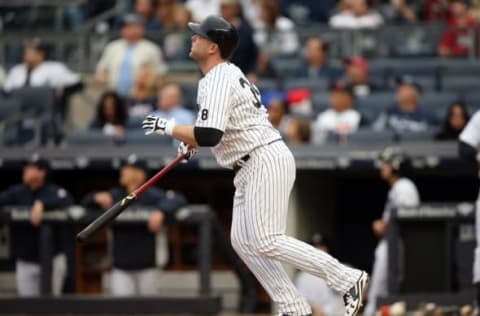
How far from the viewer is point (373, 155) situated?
41.6ft

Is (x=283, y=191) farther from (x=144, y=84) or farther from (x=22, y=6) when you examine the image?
(x=22, y=6)

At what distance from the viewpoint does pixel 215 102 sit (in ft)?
25.7

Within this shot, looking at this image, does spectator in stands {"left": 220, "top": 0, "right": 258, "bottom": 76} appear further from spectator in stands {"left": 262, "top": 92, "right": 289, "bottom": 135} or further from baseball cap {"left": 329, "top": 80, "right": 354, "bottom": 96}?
baseball cap {"left": 329, "top": 80, "right": 354, "bottom": 96}

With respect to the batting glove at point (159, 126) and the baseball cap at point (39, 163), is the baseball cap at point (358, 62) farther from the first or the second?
the batting glove at point (159, 126)

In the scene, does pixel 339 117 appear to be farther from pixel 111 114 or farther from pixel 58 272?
pixel 58 272

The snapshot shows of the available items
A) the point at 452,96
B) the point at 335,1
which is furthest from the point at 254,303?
the point at 335,1

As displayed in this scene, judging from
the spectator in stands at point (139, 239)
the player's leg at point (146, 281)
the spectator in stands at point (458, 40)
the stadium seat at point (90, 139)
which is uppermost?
the spectator in stands at point (458, 40)

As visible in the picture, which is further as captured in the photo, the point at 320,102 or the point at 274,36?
the point at 274,36

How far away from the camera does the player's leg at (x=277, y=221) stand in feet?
26.4

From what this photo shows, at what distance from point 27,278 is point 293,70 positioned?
11.1ft

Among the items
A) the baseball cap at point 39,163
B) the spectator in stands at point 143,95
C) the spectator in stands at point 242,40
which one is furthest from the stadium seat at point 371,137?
the baseball cap at point 39,163

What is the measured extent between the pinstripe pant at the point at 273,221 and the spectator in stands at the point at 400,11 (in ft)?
22.6

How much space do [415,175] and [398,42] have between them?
1.33 metres

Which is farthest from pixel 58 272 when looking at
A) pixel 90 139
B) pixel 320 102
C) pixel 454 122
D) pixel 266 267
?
pixel 266 267
